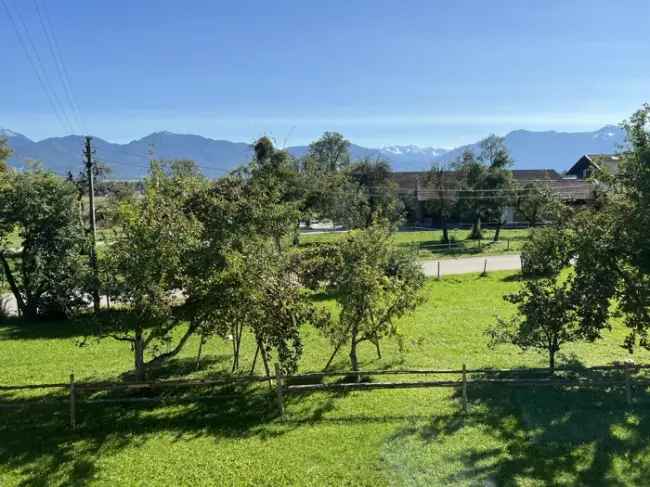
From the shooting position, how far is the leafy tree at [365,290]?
41.6ft

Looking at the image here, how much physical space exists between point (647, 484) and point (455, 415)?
3.76 meters

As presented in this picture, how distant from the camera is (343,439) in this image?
10266 millimetres

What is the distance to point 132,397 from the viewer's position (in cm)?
1269

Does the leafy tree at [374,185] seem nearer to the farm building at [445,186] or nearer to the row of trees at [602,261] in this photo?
the farm building at [445,186]

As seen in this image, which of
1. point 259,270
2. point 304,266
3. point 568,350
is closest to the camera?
point 259,270

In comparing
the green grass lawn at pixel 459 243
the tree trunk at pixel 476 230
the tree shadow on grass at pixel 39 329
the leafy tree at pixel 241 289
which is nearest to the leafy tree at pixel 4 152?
the tree shadow on grass at pixel 39 329

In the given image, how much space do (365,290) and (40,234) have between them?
15758 mm

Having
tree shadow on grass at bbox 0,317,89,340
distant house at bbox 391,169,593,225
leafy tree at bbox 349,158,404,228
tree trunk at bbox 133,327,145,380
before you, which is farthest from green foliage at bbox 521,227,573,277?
leafy tree at bbox 349,158,404,228

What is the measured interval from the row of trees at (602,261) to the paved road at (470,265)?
1629cm

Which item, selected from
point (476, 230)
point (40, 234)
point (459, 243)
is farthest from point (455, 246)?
point (40, 234)

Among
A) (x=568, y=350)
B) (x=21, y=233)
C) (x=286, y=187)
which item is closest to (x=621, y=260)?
(x=568, y=350)

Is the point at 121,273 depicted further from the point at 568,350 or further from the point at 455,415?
the point at 568,350

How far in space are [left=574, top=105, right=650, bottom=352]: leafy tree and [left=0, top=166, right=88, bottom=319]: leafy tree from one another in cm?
1823

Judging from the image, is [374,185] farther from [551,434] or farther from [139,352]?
[551,434]
